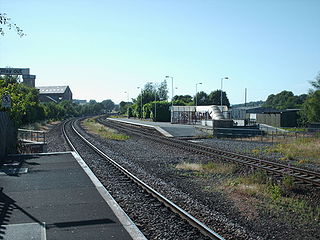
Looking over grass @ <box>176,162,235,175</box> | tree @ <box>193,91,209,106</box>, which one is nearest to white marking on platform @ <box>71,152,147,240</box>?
grass @ <box>176,162,235,175</box>

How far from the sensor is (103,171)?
15125mm

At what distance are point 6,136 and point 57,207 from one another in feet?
32.8

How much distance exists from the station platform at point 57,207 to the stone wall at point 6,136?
2.25m

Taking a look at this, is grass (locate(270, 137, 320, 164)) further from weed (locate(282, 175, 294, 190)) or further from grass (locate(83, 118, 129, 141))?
grass (locate(83, 118, 129, 141))

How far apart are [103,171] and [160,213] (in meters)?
6.63

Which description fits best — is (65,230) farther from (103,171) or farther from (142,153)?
(142,153)

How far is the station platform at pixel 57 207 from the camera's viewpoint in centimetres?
718

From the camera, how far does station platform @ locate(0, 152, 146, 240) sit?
23.6 feet

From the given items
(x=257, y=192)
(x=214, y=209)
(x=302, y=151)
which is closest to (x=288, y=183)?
(x=257, y=192)

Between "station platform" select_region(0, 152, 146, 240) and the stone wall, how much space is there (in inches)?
88.4

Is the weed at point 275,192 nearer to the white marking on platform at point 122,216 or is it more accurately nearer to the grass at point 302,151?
the white marking on platform at point 122,216

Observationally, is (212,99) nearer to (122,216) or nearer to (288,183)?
(288,183)

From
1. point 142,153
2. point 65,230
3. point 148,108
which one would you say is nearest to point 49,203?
point 65,230

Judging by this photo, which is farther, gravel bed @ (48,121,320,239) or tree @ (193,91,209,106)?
tree @ (193,91,209,106)
